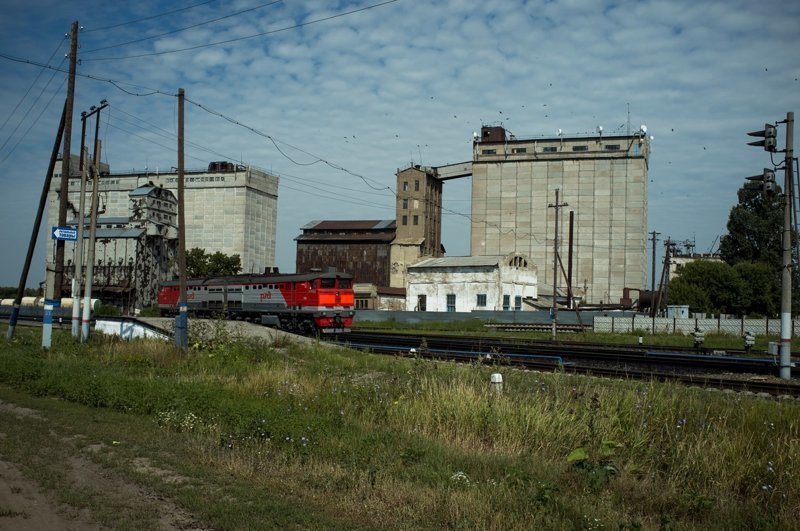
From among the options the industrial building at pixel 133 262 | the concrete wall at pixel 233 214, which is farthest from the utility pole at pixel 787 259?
the concrete wall at pixel 233 214

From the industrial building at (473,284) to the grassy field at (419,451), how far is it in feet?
158

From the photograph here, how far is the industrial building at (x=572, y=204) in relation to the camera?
87.7 metres

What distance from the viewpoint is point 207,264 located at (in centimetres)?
8106

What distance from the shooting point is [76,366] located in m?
16.5

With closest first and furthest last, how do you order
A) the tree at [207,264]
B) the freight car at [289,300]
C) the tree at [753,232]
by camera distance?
the freight car at [289,300] < the tree at [753,232] < the tree at [207,264]

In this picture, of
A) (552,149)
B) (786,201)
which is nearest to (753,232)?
(552,149)

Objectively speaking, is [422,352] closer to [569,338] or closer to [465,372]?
[465,372]

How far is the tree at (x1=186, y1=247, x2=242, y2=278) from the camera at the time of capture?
261 ft

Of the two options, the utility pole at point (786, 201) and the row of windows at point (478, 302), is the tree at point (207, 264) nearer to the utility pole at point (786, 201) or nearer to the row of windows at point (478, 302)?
the row of windows at point (478, 302)

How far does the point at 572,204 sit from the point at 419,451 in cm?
8707

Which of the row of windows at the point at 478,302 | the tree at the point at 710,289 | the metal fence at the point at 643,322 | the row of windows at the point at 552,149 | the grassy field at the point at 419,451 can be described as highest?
the row of windows at the point at 552,149

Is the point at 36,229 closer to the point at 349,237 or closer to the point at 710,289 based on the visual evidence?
the point at 710,289

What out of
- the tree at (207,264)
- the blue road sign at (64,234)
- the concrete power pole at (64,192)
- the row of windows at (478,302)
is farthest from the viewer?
the tree at (207,264)

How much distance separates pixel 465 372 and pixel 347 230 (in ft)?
275
